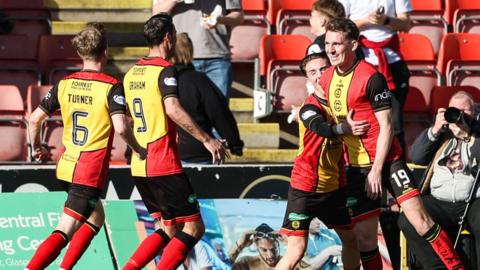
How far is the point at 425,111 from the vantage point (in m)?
12.7

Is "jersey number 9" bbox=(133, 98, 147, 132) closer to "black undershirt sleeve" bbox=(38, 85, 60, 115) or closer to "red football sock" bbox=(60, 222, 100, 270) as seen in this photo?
"black undershirt sleeve" bbox=(38, 85, 60, 115)

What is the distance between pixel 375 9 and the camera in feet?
36.7

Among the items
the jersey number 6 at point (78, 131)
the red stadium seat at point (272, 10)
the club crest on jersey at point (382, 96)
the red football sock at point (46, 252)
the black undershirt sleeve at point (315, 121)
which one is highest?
the club crest on jersey at point (382, 96)

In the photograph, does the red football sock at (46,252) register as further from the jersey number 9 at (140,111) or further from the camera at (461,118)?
the camera at (461,118)

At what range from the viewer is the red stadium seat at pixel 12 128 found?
11945 mm

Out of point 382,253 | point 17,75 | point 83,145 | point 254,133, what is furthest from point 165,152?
point 17,75

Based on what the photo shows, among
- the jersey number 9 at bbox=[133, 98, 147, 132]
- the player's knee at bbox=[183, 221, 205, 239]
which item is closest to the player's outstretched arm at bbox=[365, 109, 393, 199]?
the player's knee at bbox=[183, 221, 205, 239]

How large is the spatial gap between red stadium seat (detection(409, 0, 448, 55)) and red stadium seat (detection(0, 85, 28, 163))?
471 centimetres

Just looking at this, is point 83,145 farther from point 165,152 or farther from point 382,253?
point 382,253

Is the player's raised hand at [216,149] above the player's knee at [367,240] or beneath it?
above

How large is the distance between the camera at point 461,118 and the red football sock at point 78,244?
2.88 metres

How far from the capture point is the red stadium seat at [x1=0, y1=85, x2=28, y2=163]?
1195 cm

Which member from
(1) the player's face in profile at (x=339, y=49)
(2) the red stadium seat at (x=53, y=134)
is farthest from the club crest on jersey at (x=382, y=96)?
(2) the red stadium seat at (x=53, y=134)

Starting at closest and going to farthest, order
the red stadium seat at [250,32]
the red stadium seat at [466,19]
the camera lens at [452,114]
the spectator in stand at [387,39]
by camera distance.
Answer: the camera lens at [452,114] < the spectator in stand at [387,39] < the red stadium seat at [250,32] < the red stadium seat at [466,19]
